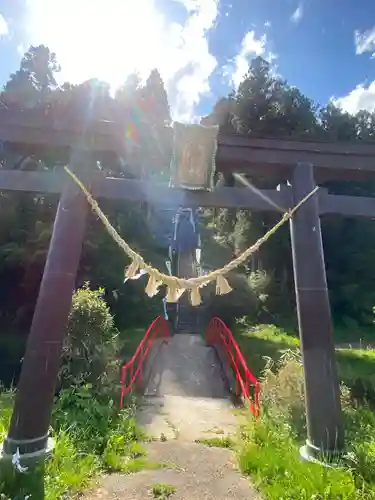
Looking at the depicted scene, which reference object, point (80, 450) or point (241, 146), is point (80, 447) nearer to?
point (80, 450)

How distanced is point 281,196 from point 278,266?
13.0m

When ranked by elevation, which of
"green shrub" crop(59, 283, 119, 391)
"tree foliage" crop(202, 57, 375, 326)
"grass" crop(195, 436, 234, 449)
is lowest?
"grass" crop(195, 436, 234, 449)

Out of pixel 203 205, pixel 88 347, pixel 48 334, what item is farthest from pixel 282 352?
pixel 48 334

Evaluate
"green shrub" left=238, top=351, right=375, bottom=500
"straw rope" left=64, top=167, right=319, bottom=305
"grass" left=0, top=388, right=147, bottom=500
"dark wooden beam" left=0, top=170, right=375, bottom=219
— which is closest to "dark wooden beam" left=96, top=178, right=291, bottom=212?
"dark wooden beam" left=0, top=170, right=375, bottom=219

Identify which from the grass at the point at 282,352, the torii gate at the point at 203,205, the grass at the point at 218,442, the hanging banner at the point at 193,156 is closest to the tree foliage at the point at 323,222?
the grass at the point at 282,352

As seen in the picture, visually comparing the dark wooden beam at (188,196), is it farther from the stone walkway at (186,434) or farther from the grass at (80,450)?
the stone walkway at (186,434)

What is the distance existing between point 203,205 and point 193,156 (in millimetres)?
592

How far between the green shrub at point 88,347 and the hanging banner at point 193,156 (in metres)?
3.41

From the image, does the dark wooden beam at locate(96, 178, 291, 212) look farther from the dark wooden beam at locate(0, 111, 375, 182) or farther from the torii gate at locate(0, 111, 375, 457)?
the dark wooden beam at locate(0, 111, 375, 182)

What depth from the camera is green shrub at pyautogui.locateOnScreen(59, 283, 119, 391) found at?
607 centimetres

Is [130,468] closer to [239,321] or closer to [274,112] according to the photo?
[239,321]

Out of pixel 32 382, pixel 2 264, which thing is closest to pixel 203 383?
pixel 32 382

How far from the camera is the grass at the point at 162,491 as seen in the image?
3.22 m

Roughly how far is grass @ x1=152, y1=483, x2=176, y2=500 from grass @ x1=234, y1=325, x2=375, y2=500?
0.82 meters
